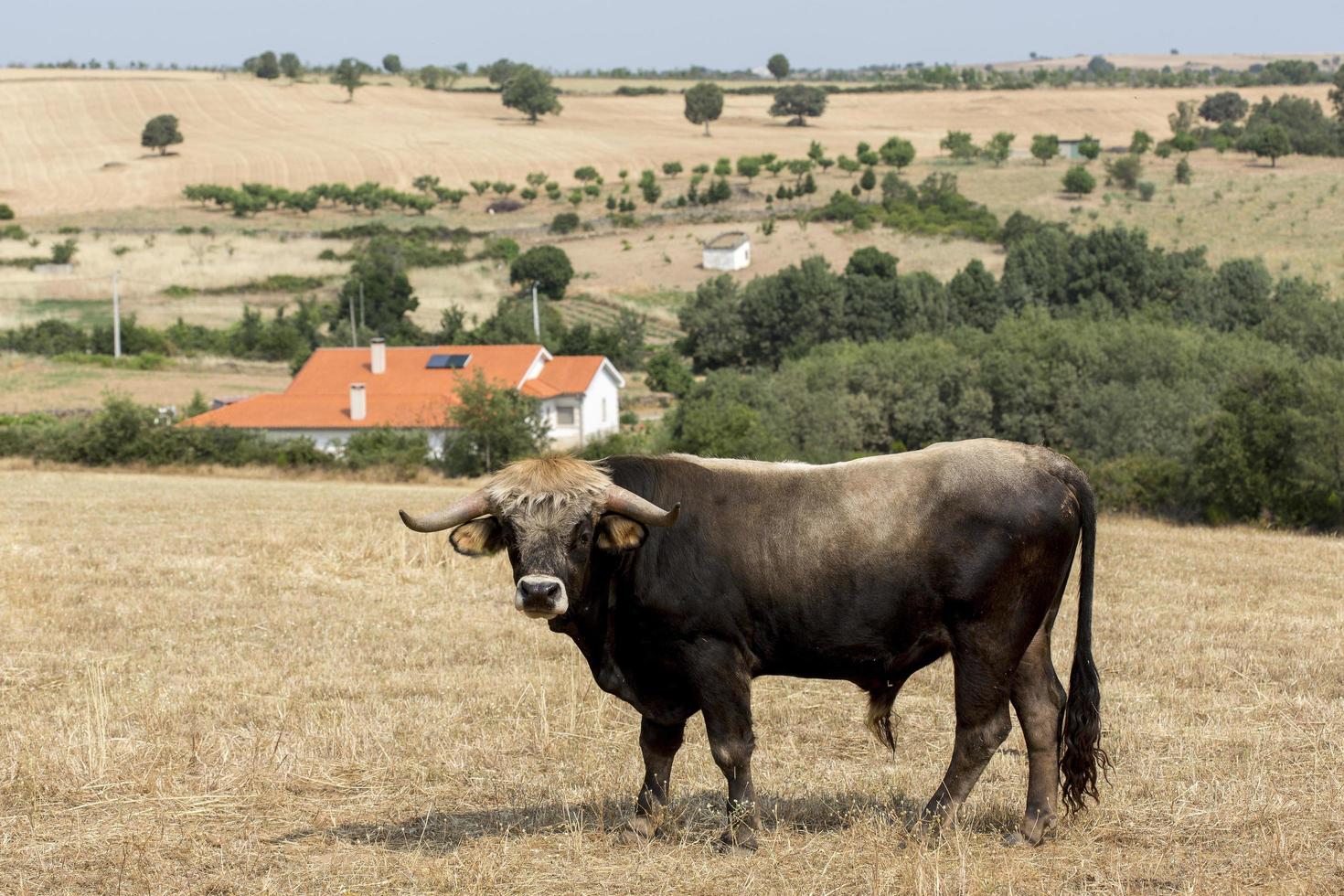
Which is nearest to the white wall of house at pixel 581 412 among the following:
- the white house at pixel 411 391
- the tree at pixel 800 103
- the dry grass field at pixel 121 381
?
the white house at pixel 411 391

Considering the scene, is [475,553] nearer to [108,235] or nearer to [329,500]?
[329,500]

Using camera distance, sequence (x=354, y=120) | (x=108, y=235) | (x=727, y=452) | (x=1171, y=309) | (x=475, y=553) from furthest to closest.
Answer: (x=354, y=120) < (x=108, y=235) < (x=1171, y=309) < (x=727, y=452) < (x=475, y=553)

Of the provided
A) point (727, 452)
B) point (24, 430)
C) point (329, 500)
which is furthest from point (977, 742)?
point (24, 430)

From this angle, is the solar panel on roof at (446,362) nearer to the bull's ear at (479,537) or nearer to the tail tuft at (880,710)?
the tail tuft at (880,710)

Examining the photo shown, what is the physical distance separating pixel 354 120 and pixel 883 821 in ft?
594

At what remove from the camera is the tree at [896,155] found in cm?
14975

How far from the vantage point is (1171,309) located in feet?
281

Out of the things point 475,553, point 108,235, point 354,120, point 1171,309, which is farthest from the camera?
point 354,120

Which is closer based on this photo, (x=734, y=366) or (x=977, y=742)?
(x=977, y=742)

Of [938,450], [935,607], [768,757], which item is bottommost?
[768,757]

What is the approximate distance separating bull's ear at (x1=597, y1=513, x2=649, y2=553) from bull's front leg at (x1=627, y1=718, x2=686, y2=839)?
127cm

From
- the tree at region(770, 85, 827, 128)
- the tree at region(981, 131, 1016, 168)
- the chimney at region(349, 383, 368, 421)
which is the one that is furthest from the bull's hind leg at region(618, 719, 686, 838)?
the tree at region(770, 85, 827, 128)

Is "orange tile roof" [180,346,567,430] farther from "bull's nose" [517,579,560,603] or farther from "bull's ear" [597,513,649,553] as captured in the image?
"bull's nose" [517,579,560,603]

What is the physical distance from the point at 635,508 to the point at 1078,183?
5018 inches
